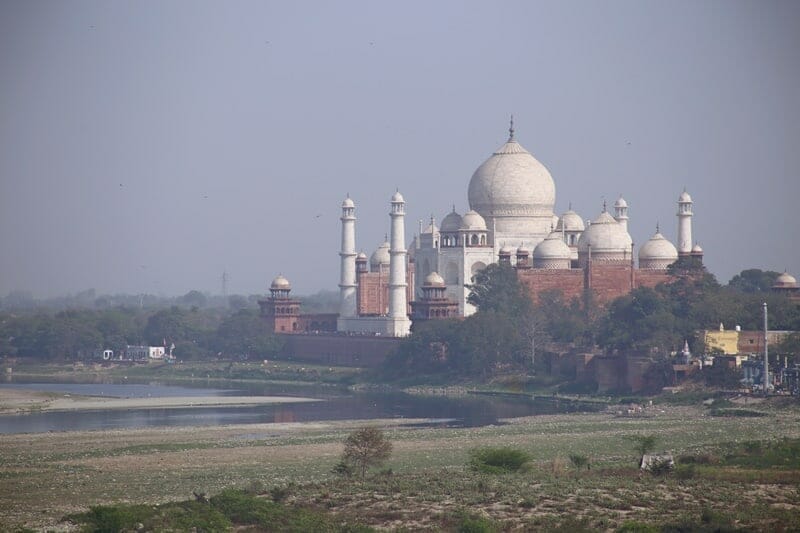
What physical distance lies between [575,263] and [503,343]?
1061 cm

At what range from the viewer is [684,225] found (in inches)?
3073

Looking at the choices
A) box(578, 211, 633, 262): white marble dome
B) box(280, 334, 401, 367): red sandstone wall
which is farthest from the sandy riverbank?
box(578, 211, 633, 262): white marble dome

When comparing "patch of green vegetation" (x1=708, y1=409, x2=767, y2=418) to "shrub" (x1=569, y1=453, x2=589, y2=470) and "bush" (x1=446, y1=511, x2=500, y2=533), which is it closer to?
"shrub" (x1=569, y1=453, x2=589, y2=470)

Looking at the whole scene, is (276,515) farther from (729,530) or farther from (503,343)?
(503,343)

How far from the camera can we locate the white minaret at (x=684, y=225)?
77.2 meters

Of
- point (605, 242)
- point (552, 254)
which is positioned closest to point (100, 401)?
point (552, 254)

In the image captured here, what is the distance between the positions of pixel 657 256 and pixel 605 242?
2.36 m

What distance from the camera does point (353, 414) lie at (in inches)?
2149

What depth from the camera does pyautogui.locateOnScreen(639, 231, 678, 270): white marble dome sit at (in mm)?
76250

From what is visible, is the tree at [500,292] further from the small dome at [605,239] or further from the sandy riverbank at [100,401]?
the sandy riverbank at [100,401]

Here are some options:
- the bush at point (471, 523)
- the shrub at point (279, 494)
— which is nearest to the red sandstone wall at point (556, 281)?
the shrub at point (279, 494)

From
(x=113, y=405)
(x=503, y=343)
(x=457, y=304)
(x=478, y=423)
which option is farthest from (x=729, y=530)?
(x=457, y=304)

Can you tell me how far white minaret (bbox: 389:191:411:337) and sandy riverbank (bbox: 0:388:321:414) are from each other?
46.4 ft

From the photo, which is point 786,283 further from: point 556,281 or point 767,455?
point 767,455
